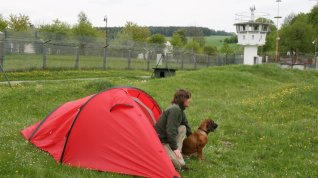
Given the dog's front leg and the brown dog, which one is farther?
the dog's front leg

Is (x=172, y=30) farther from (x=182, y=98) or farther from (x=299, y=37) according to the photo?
(x=182, y=98)

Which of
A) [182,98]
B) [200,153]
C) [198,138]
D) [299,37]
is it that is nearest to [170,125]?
[182,98]

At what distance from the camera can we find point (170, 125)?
7934mm

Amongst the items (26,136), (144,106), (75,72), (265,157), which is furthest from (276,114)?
(75,72)

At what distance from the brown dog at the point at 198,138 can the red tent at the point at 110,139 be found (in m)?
1.15

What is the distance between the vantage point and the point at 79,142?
8102mm

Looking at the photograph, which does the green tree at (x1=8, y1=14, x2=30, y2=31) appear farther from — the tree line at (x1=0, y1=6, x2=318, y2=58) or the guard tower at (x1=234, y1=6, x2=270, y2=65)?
the guard tower at (x1=234, y1=6, x2=270, y2=65)

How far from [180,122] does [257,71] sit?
1075 inches

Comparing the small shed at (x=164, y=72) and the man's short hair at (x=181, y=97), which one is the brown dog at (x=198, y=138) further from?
the small shed at (x=164, y=72)

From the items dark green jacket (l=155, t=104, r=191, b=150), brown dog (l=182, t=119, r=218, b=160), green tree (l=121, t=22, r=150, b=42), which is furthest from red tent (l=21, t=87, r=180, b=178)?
green tree (l=121, t=22, r=150, b=42)

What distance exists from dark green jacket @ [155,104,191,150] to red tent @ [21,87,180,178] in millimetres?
300

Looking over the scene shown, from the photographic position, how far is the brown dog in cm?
866

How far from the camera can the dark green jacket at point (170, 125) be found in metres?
7.93

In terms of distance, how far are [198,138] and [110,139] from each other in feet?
6.01
